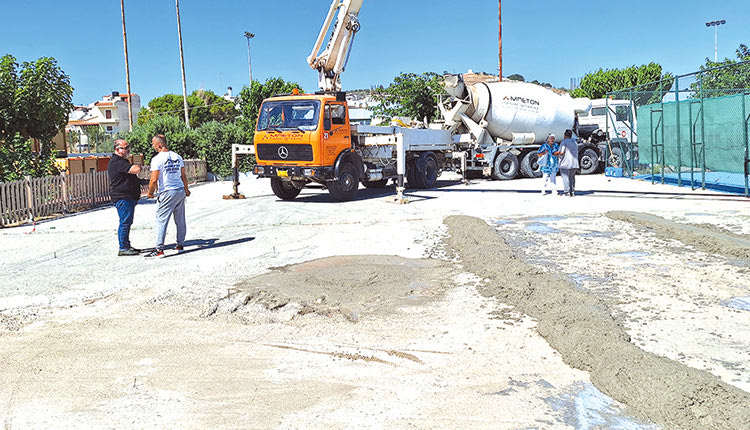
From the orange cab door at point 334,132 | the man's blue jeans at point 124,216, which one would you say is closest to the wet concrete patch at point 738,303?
the man's blue jeans at point 124,216

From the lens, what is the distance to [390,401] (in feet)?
13.7

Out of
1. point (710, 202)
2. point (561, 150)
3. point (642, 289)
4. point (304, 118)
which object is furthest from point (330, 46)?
point (642, 289)

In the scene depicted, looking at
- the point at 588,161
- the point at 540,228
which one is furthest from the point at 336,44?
the point at 588,161

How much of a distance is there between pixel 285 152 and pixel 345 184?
5.53 feet

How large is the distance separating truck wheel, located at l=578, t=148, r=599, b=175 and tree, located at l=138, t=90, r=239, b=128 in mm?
59418

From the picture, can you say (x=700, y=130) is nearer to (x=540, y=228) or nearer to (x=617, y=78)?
(x=540, y=228)

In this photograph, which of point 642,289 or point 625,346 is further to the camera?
point 642,289

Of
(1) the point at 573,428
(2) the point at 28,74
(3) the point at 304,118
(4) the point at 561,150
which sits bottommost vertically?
(1) the point at 573,428

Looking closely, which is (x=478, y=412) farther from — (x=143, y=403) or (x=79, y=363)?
(x=79, y=363)

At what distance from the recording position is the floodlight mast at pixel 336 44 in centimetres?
1819

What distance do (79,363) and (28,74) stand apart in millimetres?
13623

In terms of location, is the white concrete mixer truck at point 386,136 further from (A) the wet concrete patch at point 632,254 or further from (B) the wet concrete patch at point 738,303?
(B) the wet concrete patch at point 738,303

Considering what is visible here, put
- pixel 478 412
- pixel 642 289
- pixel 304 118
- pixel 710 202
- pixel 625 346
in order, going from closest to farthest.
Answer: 1. pixel 478 412
2. pixel 625 346
3. pixel 642 289
4. pixel 710 202
5. pixel 304 118

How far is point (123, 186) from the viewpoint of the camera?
31.4ft
